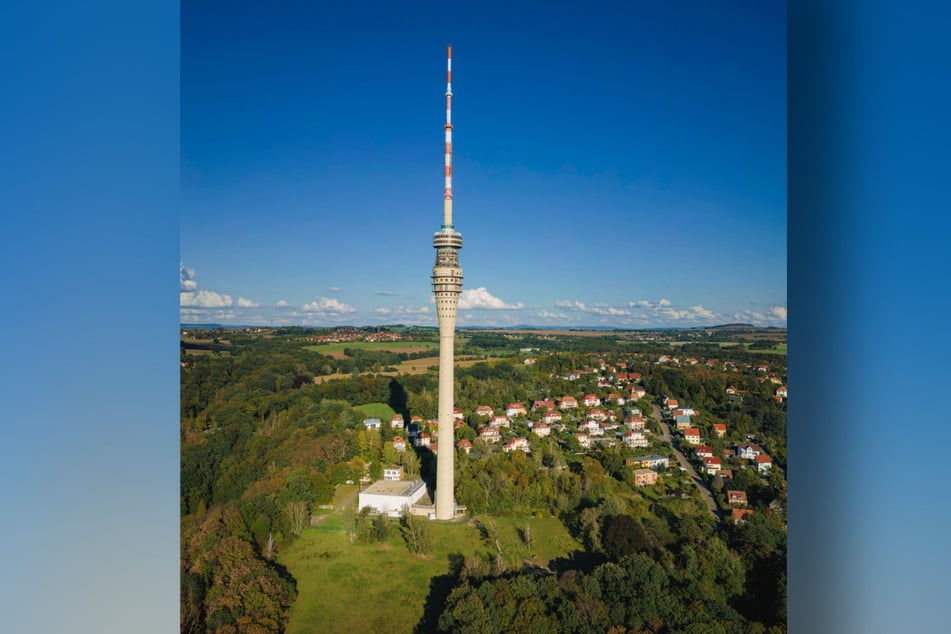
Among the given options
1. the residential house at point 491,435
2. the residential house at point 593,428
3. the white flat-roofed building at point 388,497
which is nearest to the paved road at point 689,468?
the residential house at point 593,428

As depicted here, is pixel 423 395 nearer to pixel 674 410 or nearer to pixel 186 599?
pixel 674 410

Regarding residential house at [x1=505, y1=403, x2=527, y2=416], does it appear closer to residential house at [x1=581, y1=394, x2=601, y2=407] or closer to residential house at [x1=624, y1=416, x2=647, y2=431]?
residential house at [x1=581, y1=394, x2=601, y2=407]

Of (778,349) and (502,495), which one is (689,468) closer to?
(778,349)

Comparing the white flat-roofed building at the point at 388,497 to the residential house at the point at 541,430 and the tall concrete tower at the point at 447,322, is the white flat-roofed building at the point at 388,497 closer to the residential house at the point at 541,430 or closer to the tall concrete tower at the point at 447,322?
the tall concrete tower at the point at 447,322

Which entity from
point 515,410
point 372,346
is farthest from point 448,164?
point 515,410

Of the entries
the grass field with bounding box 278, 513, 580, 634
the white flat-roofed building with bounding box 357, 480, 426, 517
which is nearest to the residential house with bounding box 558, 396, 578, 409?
the grass field with bounding box 278, 513, 580, 634
